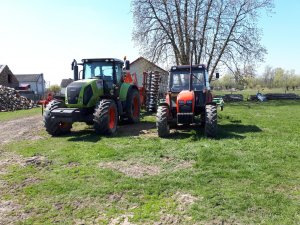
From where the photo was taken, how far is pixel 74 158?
7.81 m

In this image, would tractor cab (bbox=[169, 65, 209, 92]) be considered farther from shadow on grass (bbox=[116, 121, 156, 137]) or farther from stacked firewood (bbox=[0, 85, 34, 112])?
stacked firewood (bbox=[0, 85, 34, 112])

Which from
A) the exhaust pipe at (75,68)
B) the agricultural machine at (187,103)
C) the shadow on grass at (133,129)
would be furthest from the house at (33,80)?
the agricultural machine at (187,103)

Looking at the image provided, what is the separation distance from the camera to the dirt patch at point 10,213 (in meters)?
4.89

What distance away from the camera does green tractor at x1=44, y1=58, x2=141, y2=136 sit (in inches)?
412

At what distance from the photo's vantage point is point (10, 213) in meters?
5.09

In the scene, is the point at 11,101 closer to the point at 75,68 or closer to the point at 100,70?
the point at 75,68

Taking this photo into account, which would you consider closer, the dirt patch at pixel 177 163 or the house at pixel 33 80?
the dirt patch at pixel 177 163

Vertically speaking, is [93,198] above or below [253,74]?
below

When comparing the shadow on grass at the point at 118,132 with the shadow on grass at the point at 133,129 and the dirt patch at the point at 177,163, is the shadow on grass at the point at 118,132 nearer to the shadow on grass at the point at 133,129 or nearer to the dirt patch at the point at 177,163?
the shadow on grass at the point at 133,129

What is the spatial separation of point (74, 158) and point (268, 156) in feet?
14.1

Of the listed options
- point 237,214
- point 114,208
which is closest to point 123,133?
point 114,208

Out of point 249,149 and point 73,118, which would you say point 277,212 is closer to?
point 249,149

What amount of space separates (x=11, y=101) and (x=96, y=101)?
1950 cm

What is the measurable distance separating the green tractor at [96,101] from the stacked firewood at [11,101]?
54.9 ft
